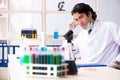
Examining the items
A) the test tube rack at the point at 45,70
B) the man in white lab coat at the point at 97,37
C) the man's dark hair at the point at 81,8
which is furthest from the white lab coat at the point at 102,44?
the test tube rack at the point at 45,70

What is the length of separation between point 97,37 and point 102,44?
0.28 feet

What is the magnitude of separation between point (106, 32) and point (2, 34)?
2193mm

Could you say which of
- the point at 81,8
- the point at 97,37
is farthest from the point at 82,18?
the point at 97,37

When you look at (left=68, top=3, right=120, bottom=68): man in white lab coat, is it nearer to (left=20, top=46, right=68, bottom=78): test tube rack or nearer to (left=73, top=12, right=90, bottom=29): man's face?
(left=73, top=12, right=90, bottom=29): man's face

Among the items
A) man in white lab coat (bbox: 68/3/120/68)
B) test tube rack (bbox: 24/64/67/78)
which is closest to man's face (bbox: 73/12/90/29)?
man in white lab coat (bbox: 68/3/120/68)

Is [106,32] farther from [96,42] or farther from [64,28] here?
[64,28]

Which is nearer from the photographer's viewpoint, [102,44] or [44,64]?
[44,64]

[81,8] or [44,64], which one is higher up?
[81,8]

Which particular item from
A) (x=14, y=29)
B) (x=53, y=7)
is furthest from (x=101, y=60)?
(x=14, y=29)

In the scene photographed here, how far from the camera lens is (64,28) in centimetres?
403

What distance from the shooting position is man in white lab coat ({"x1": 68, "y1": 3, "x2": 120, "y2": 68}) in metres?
2.48

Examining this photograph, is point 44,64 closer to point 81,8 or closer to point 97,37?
point 81,8

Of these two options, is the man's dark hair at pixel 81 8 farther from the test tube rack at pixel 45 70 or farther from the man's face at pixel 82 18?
the test tube rack at pixel 45 70

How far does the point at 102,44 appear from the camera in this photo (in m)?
2.56
